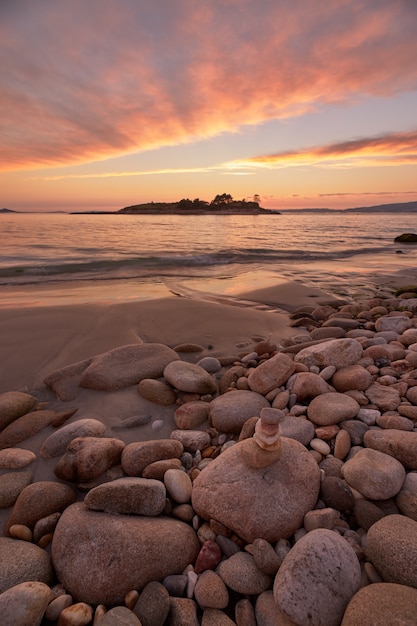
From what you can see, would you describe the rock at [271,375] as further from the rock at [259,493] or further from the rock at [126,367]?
Result: the rock at [126,367]

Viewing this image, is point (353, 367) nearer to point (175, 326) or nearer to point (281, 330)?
point (281, 330)

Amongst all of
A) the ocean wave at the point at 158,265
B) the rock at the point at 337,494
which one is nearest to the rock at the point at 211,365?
the rock at the point at 337,494

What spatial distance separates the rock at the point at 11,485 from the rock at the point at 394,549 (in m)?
2.19

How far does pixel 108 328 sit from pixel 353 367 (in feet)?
11.5

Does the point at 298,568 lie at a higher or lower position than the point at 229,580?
higher

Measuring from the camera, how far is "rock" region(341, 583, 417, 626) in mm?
1291

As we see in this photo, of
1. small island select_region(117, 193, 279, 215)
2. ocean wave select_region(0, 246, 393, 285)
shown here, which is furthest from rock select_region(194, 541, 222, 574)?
small island select_region(117, 193, 279, 215)

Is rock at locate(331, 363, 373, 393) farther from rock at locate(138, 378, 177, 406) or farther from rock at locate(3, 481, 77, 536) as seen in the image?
rock at locate(3, 481, 77, 536)

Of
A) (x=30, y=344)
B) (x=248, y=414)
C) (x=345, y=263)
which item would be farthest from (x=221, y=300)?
(x=345, y=263)

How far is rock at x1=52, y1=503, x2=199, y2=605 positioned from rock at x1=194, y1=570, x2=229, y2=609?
0.58 ft

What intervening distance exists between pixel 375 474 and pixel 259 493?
0.71 metres

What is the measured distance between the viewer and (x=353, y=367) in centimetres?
333

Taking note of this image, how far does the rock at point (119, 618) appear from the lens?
4.83ft

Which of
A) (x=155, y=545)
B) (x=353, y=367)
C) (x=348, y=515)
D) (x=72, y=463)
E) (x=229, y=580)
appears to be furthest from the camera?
(x=353, y=367)
